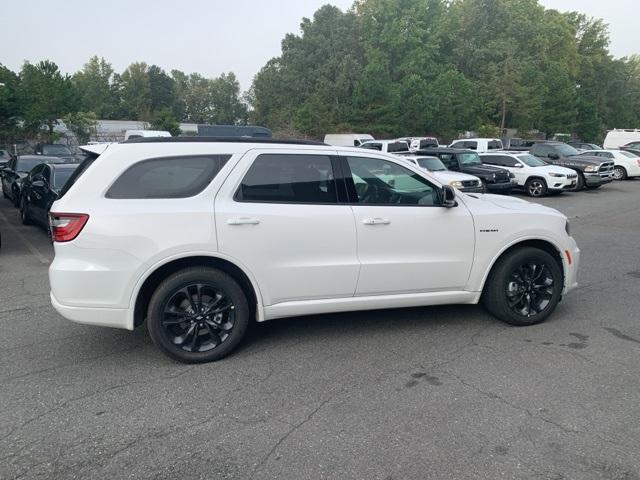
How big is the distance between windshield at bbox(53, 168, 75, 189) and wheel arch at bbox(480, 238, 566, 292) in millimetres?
7833

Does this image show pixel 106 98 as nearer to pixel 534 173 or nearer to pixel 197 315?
pixel 534 173

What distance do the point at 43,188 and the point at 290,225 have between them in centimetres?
750

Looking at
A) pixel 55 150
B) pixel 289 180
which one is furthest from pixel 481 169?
pixel 55 150

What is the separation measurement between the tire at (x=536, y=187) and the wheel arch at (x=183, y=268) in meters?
16.0

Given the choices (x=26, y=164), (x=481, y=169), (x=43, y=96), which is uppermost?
(x=43, y=96)

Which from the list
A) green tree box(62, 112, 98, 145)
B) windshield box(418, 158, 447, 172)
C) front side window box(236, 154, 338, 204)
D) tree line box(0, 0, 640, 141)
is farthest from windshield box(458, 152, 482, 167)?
green tree box(62, 112, 98, 145)

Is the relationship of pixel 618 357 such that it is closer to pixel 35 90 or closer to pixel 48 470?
pixel 48 470

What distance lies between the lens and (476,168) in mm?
17453

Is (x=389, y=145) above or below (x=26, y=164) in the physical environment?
above

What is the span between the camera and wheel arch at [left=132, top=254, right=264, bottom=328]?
416 centimetres

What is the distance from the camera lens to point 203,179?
429 centimetres

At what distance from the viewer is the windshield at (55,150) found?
26.6 meters

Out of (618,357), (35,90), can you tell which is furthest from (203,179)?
(35,90)

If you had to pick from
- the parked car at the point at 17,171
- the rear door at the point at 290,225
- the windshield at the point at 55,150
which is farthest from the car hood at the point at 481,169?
the windshield at the point at 55,150
